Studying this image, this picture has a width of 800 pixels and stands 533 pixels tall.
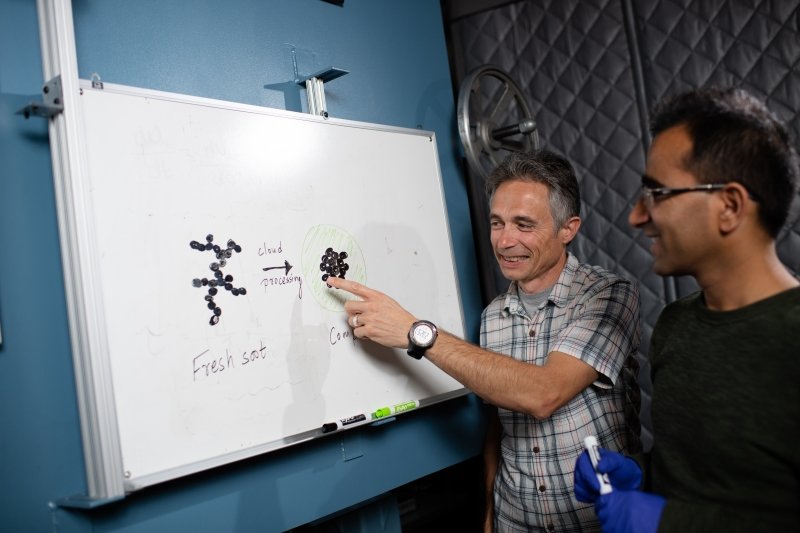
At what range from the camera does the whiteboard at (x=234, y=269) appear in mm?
1291

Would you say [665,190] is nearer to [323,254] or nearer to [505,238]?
[505,238]

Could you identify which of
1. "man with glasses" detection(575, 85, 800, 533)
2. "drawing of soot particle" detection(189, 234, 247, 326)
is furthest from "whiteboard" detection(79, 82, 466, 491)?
"man with glasses" detection(575, 85, 800, 533)

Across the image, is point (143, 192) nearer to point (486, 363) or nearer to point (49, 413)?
point (49, 413)

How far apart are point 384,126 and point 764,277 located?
1107 mm

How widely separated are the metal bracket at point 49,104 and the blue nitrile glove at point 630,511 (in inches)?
48.3

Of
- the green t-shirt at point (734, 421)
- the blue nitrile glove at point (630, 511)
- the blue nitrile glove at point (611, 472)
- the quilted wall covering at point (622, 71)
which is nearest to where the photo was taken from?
the green t-shirt at point (734, 421)

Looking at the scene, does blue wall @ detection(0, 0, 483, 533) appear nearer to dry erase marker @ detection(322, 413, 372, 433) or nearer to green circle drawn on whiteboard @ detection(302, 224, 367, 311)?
dry erase marker @ detection(322, 413, 372, 433)

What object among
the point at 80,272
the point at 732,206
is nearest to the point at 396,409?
the point at 80,272

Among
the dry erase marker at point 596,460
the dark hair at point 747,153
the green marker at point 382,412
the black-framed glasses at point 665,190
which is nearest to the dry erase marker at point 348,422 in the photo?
the green marker at point 382,412

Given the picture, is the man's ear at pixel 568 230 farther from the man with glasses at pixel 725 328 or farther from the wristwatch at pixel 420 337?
the man with glasses at pixel 725 328

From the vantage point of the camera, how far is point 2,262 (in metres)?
1.22

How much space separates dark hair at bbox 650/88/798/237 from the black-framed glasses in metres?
0.01

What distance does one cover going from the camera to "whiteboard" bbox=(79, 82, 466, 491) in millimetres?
1291

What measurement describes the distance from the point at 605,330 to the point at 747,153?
0.63 m
